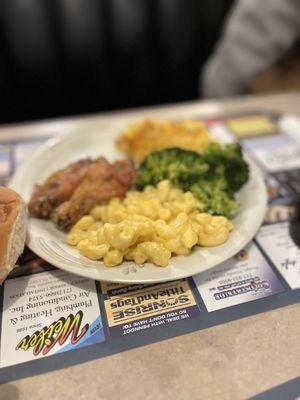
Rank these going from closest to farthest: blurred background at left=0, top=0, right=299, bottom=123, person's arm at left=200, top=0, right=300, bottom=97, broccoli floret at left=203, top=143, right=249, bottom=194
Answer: broccoli floret at left=203, top=143, right=249, bottom=194 < person's arm at left=200, top=0, right=300, bottom=97 < blurred background at left=0, top=0, right=299, bottom=123

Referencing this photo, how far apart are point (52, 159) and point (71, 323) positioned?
77cm

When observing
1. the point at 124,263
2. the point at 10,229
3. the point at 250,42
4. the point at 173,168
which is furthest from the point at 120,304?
the point at 250,42

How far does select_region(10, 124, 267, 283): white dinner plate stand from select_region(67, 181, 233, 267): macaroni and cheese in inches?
1.0

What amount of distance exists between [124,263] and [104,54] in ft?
6.67

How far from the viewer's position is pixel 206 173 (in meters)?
1.26

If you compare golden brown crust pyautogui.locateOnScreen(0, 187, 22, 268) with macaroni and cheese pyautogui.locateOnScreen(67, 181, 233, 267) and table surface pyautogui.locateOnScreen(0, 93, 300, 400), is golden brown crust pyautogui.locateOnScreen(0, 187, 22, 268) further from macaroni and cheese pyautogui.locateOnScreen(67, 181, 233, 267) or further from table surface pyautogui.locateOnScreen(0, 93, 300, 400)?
table surface pyautogui.locateOnScreen(0, 93, 300, 400)

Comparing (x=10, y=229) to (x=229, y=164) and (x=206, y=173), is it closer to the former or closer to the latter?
(x=206, y=173)

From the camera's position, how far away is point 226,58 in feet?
8.12

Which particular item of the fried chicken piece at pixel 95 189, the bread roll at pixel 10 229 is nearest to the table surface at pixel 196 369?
the bread roll at pixel 10 229

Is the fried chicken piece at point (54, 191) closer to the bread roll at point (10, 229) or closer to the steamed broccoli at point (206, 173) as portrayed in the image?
the bread roll at point (10, 229)

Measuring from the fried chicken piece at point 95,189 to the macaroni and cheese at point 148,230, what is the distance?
39 millimetres

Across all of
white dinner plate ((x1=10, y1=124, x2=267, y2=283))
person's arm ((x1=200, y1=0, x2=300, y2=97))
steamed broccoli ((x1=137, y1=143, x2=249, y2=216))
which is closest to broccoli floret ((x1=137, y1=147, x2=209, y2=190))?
steamed broccoli ((x1=137, y1=143, x2=249, y2=216))

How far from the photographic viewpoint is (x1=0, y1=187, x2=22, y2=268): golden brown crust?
0.96m

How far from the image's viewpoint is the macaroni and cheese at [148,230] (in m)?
1.02
